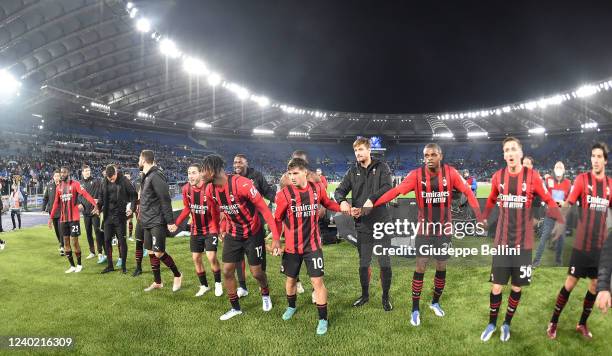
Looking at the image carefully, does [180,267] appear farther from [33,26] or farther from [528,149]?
[528,149]

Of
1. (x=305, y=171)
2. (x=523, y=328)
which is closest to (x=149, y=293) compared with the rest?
(x=305, y=171)

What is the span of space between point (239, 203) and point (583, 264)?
4.19 meters

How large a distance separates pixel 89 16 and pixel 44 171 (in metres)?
14.3

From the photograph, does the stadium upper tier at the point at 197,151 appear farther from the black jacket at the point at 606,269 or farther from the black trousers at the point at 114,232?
the black jacket at the point at 606,269

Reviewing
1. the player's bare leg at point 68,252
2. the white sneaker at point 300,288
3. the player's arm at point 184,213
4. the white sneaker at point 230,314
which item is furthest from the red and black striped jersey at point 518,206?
the player's bare leg at point 68,252

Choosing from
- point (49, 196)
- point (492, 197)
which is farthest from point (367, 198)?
point (49, 196)

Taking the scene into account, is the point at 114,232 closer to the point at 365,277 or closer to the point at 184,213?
the point at 184,213

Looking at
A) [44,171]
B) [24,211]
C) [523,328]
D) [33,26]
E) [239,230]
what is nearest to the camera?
[523,328]

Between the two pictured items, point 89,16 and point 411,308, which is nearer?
point 411,308

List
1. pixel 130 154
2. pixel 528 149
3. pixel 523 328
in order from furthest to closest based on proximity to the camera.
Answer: pixel 528 149
pixel 130 154
pixel 523 328

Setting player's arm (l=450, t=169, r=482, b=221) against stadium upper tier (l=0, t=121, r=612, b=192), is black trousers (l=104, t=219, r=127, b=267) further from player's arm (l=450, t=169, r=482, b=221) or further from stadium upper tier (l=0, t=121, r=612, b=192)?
stadium upper tier (l=0, t=121, r=612, b=192)

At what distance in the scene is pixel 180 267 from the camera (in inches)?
317

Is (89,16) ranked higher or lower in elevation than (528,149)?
higher

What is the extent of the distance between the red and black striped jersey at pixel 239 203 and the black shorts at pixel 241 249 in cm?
7
